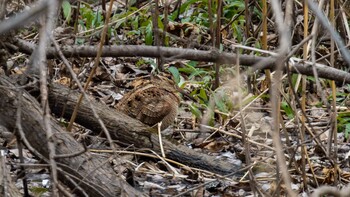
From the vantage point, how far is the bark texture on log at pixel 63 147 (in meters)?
3.21

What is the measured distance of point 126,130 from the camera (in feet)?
14.0

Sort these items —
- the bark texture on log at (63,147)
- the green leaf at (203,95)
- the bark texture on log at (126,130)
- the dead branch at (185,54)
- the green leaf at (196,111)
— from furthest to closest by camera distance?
1. the green leaf at (203,95)
2. the green leaf at (196,111)
3. the bark texture on log at (126,130)
4. the dead branch at (185,54)
5. the bark texture on log at (63,147)

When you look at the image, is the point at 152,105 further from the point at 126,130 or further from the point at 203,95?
the point at 203,95

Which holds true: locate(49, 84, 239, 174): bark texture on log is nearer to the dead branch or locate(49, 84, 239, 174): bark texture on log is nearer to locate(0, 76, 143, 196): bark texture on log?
the dead branch

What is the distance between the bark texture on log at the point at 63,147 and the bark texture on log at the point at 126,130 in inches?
31.6

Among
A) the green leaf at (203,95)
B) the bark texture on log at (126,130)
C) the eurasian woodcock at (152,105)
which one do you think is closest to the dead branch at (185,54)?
the bark texture on log at (126,130)

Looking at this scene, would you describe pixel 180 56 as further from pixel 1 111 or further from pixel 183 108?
pixel 183 108

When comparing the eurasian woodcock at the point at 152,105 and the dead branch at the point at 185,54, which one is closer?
the dead branch at the point at 185,54

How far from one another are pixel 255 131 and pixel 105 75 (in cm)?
167

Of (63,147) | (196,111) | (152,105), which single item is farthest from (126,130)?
(63,147)

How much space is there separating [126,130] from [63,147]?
961 millimetres

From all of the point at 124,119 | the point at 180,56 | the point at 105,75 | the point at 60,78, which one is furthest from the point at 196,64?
the point at 180,56

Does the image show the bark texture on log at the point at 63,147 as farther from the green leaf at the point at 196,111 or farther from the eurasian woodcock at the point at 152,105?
the green leaf at the point at 196,111

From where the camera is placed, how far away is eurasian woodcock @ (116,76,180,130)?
15.0 feet
